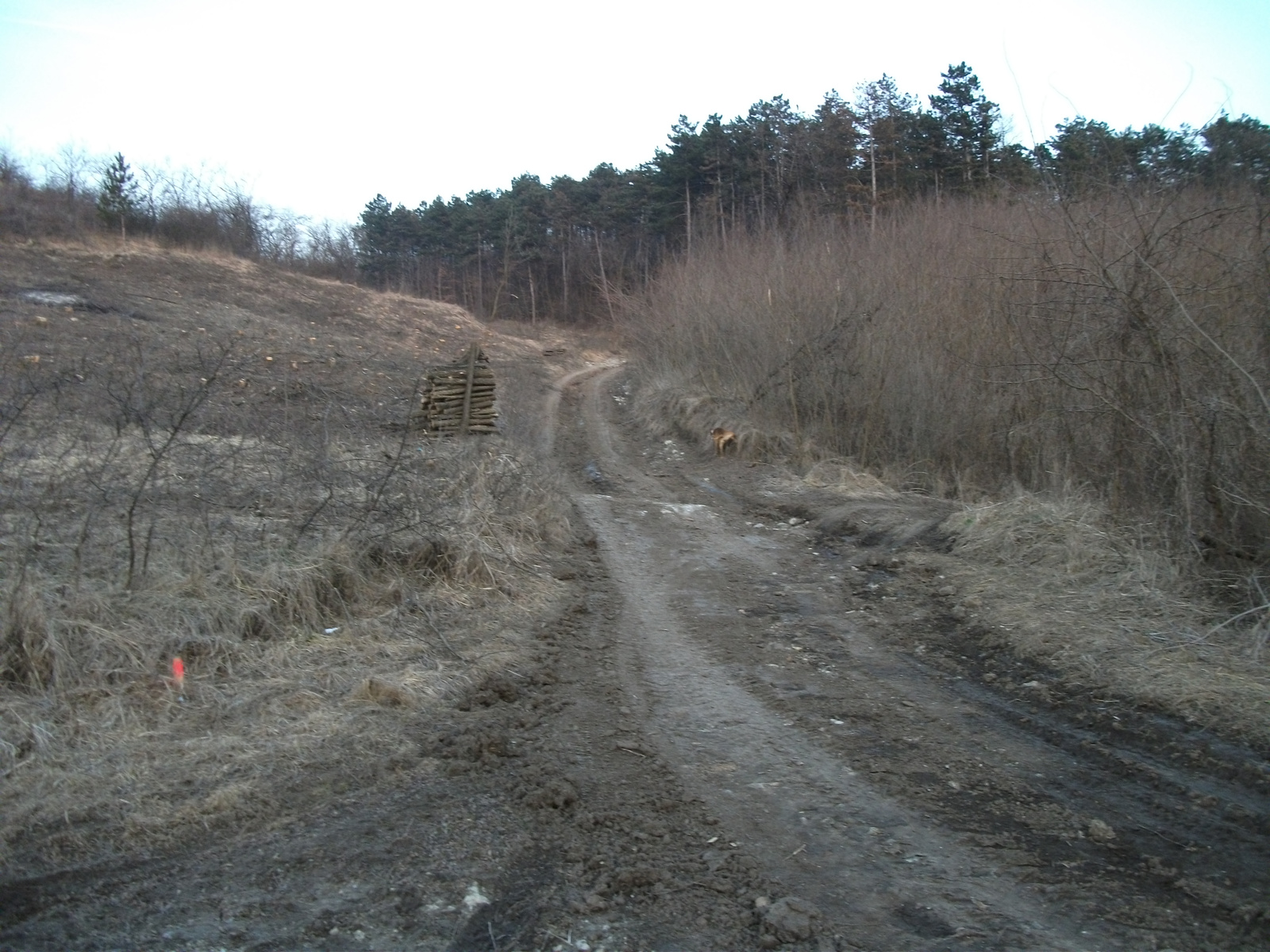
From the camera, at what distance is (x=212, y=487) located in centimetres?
738

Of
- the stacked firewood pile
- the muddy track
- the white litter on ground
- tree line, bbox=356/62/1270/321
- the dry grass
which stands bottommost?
the muddy track

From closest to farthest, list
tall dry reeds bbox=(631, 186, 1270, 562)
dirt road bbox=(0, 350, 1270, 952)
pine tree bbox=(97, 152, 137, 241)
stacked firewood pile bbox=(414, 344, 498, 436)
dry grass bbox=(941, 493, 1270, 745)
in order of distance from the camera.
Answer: dirt road bbox=(0, 350, 1270, 952), dry grass bbox=(941, 493, 1270, 745), tall dry reeds bbox=(631, 186, 1270, 562), stacked firewood pile bbox=(414, 344, 498, 436), pine tree bbox=(97, 152, 137, 241)

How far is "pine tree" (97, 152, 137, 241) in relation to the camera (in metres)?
40.5

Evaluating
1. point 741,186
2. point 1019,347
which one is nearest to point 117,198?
point 741,186

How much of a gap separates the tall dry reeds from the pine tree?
88.2 ft

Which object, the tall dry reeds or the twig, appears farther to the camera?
the tall dry reeds

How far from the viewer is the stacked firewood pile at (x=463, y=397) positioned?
1631 centimetres

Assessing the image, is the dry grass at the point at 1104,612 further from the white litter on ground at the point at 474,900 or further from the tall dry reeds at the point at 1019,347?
the white litter on ground at the point at 474,900

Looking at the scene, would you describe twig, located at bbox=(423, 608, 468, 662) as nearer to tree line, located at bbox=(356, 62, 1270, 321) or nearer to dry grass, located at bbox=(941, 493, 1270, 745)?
dry grass, located at bbox=(941, 493, 1270, 745)

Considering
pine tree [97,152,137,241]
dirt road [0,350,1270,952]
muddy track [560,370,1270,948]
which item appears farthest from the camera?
pine tree [97,152,137,241]

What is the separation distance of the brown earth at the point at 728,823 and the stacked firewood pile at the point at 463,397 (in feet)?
30.2

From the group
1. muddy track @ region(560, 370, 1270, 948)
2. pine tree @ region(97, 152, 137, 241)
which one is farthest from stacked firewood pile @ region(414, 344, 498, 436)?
pine tree @ region(97, 152, 137, 241)

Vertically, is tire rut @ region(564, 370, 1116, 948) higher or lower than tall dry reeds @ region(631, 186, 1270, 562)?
lower

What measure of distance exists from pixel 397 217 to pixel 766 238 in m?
50.1
